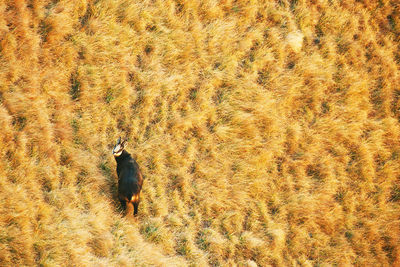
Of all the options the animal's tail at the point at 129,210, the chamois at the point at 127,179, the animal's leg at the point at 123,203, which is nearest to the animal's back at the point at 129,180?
the chamois at the point at 127,179

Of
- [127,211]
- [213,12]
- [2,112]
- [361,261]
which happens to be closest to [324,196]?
[361,261]

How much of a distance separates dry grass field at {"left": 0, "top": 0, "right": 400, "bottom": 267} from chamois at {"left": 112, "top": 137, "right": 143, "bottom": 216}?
0.92ft

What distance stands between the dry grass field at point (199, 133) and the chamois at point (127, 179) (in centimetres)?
28

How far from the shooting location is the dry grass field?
5.96 metres

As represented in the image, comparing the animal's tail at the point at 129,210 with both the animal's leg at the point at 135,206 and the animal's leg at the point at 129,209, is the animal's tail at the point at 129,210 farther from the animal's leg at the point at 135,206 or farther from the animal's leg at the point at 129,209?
the animal's leg at the point at 135,206

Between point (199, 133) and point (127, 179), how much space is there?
2095 mm

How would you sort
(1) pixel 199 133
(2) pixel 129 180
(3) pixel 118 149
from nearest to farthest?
(2) pixel 129 180
(3) pixel 118 149
(1) pixel 199 133

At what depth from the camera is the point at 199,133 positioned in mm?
7766

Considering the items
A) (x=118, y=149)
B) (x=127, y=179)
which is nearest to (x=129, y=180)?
(x=127, y=179)

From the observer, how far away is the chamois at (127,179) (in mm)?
6156

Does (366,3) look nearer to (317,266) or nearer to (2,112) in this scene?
(317,266)

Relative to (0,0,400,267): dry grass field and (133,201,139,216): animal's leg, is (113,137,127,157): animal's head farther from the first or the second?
(133,201,139,216): animal's leg

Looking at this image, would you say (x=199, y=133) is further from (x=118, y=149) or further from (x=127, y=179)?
(x=127, y=179)

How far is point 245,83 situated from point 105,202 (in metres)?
4.14
